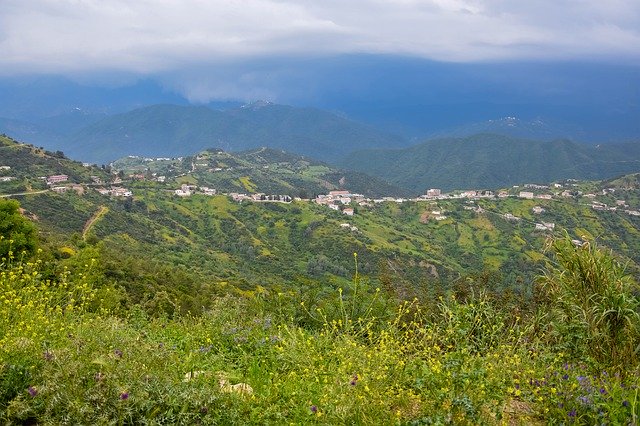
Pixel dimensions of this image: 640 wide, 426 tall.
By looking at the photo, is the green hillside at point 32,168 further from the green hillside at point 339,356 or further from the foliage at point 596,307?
the foliage at point 596,307

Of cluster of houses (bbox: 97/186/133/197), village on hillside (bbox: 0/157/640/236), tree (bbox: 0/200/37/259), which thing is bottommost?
village on hillside (bbox: 0/157/640/236)

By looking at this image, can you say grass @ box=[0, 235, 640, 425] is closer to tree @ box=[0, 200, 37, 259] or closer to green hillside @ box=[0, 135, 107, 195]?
tree @ box=[0, 200, 37, 259]

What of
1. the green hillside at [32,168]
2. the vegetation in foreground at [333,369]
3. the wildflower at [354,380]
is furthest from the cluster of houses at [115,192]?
the wildflower at [354,380]

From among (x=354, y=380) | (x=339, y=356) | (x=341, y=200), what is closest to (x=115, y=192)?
(x=341, y=200)

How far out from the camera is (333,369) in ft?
15.4

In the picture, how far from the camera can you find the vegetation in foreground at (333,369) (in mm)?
3738

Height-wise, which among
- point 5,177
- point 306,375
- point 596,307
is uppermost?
point 596,307

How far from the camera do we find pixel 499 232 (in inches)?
4281

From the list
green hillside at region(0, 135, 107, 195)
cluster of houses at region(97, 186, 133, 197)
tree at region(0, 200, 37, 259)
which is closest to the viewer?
tree at region(0, 200, 37, 259)

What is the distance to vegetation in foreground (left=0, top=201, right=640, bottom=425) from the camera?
12.3 feet

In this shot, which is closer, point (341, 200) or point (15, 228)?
point (15, 228)

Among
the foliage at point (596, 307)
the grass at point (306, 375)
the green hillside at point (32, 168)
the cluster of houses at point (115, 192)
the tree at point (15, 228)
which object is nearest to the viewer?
the grass at point (306, 375)

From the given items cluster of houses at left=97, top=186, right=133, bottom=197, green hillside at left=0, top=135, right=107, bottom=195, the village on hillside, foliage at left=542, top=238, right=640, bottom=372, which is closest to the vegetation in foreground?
foliage at left=542, top=238, right=640, bottom=372

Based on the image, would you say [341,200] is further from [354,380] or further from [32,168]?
[354,380]
